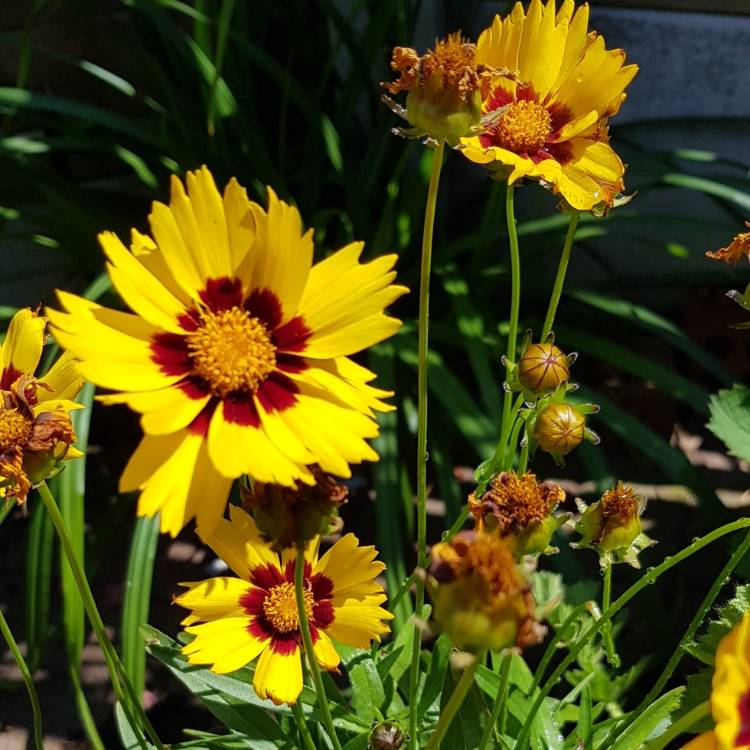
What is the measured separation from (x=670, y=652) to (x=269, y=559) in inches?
28.4

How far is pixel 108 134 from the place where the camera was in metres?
1.47

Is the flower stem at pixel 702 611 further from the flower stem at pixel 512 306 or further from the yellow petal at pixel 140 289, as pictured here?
the yellow petal at pixel 140 289

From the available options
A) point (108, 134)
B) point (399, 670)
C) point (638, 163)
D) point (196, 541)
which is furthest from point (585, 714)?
point (108, 134)

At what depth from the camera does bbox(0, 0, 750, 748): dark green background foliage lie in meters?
1.24

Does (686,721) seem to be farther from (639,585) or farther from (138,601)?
(138,601)

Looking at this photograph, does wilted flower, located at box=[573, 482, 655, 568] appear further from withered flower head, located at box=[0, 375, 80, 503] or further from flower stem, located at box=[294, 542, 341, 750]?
withered flower head, located at box=[0, 375, 80, 503]

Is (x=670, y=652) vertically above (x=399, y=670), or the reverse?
(x=399, y=670)

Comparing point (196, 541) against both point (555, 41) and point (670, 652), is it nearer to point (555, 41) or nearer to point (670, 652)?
point (670, 652)

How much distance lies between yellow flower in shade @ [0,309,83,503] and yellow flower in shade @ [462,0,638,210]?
0.91 ft

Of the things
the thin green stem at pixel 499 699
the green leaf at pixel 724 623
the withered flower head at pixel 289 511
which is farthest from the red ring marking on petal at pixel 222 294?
the green leaf at pixel 724 623

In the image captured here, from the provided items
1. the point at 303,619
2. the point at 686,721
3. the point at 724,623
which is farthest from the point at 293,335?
the point at 724,623

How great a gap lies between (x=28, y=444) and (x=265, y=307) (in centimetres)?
14

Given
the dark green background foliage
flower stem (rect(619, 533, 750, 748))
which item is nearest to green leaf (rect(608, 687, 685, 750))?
flower stem (rect(619, 533, 750, 748))

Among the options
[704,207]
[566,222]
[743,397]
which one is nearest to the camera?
[743,397]
